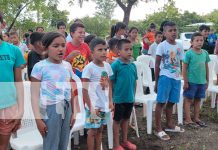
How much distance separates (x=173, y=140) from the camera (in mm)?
4254

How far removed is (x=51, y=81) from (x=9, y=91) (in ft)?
1.19

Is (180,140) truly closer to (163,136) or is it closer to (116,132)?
(163,136)

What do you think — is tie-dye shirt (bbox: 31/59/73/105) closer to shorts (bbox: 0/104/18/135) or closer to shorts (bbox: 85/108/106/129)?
shorts (bbox: 0/104/18/135)

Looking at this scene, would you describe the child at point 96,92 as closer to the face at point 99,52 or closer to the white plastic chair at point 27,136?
the face at point 99,52

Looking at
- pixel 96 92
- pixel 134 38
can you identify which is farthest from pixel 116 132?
pixel 134 38

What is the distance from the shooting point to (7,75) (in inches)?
98.0

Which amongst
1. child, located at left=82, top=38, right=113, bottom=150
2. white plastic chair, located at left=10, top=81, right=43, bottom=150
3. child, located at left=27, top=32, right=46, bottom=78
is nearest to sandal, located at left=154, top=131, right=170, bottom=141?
child, located at left=82, top=38, right=113, bottom=150

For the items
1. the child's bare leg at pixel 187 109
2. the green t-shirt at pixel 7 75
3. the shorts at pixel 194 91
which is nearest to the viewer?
the green t-shirt at pixel 7 75

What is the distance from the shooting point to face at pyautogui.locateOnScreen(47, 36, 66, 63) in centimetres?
266

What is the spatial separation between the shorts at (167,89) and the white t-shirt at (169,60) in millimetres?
72

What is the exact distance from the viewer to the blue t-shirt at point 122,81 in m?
3.65

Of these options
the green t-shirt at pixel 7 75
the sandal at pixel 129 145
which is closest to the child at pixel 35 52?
the green t-shirt at pixel 7 75

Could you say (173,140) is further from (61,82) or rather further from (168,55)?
(61,82)

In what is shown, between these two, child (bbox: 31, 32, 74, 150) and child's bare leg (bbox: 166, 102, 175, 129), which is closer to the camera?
child (bbox: 31, 32, 74, 150)
